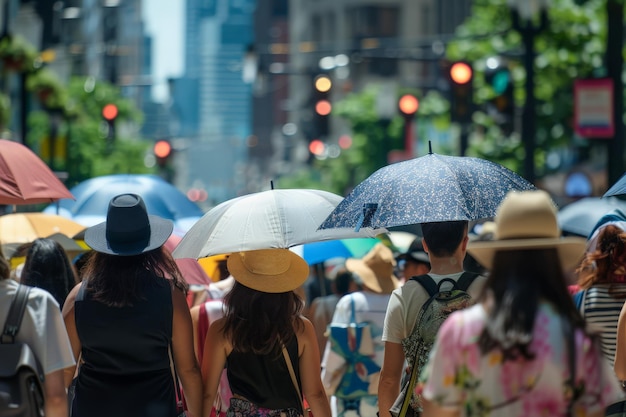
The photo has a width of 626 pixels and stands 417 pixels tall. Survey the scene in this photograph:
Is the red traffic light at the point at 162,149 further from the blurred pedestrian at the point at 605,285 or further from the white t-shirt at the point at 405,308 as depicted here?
the white t-shirt at the point at 405,308

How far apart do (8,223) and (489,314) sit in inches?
300

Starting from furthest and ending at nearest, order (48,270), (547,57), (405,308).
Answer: (547,57) < (48,270) < (405,308)

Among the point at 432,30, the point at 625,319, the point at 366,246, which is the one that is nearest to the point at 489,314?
the point at 625,319

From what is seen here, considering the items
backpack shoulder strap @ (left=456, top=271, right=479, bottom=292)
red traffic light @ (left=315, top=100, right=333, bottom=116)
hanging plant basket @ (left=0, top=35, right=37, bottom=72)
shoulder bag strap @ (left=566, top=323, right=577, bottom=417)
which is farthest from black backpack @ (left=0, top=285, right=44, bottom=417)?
red traffic light @ (left=315, top=100, right=333, bottom=116)

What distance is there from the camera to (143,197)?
12.5 metres

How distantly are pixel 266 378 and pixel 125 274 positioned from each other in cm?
84

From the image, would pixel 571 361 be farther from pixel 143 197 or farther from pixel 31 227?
pixel 143 197

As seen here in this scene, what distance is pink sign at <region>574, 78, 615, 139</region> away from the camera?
56.5 feet

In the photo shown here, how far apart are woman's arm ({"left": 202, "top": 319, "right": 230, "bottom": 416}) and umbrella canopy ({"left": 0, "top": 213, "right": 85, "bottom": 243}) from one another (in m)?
4.75

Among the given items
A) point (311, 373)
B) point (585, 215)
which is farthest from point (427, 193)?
point (585, 215)

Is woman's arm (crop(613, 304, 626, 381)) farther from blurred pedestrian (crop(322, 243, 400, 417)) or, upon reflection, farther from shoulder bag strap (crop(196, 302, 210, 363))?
blurred pedestrian (crop(322, 243, 400, 417))

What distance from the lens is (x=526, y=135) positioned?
18391 millimetres

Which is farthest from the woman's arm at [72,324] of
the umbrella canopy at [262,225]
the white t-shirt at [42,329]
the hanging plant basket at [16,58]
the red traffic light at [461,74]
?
the hanging plant basket at [16,58]

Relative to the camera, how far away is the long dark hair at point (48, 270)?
762 centimetres
